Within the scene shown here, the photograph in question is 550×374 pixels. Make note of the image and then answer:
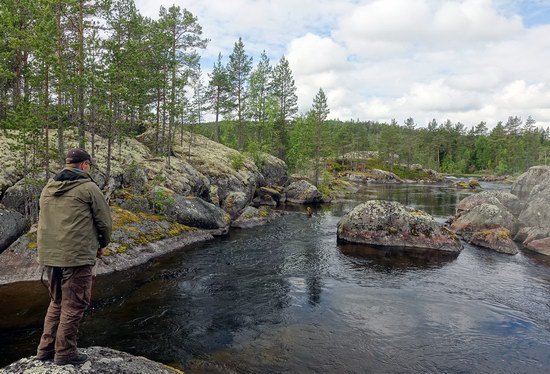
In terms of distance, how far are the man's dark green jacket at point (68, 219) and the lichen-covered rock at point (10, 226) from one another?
574 inches

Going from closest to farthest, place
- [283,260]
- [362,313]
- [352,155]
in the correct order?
1. [362,313]
2. [283,260]
3. [352,155]

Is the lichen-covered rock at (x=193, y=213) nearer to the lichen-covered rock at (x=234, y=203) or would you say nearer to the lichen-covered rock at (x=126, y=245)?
the lichen-covered rock at (x=126, y=245)

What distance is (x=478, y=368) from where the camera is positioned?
1052 cm

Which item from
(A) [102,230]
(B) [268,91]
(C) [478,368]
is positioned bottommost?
(C) [478,368]

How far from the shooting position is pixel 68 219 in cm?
630

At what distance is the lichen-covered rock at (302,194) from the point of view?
169 ft

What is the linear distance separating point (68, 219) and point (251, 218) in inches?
1068

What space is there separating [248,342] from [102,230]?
7017 mm

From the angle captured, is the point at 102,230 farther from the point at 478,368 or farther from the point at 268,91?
the point at 268,91

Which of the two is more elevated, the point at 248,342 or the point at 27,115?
the point at 27,115

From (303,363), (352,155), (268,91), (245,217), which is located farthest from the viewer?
(352,155)

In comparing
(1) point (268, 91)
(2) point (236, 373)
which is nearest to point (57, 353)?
(2) point (236, 373)

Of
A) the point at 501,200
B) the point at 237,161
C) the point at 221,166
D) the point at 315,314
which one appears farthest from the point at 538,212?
the point at 221,166

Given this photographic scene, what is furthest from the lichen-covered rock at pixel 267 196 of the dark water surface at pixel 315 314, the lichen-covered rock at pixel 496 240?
the lichen-covered rock at pixel 496 240
